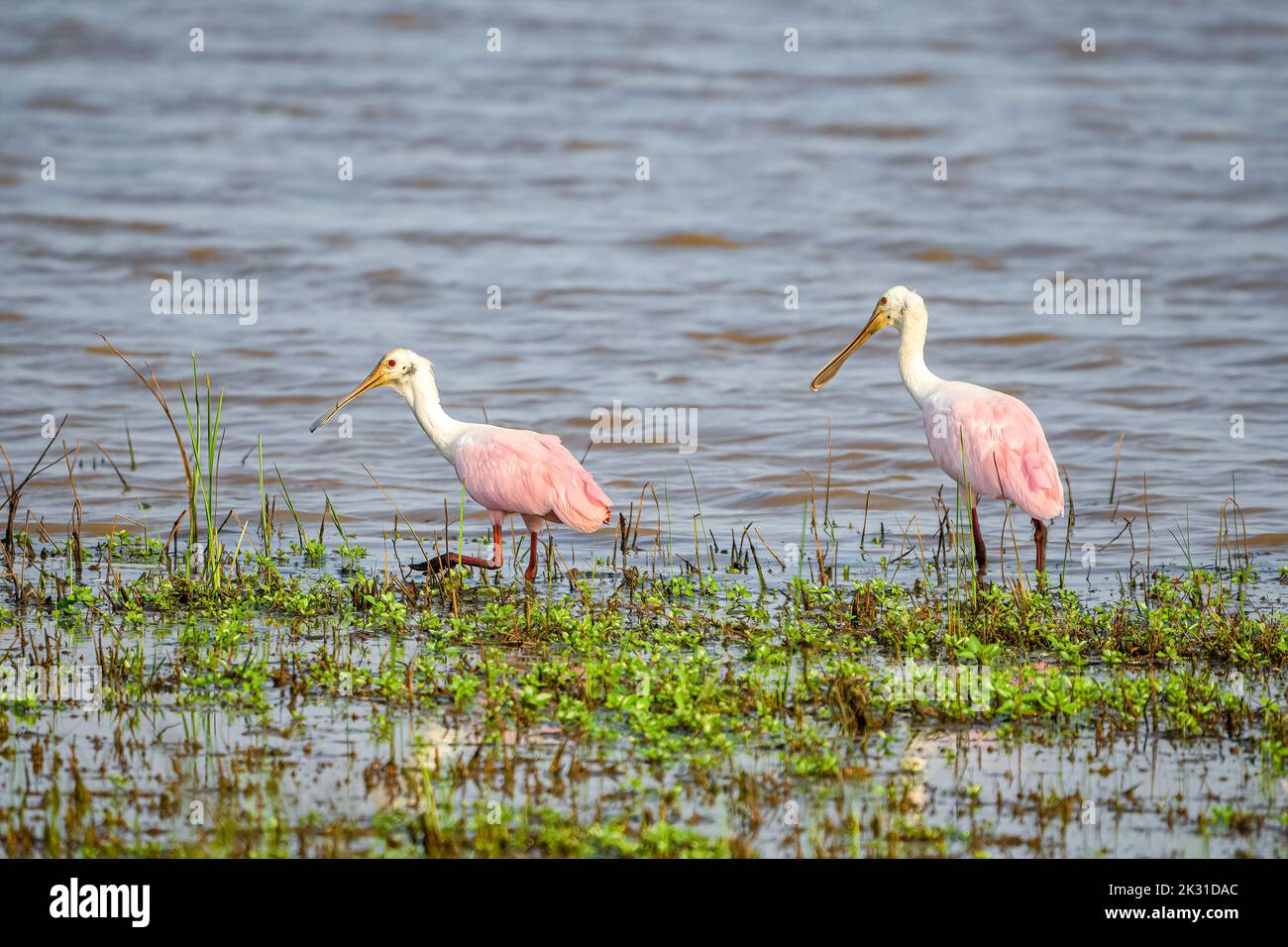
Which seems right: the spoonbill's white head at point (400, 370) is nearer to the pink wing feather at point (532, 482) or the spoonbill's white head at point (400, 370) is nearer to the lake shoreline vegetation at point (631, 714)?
the pink wing feather at point (532, 482)

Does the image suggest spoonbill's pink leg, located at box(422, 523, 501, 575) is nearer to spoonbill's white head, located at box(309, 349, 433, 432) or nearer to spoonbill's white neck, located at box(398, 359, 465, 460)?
spoonbill's white neck, located at box(398, 359, 465, 460)

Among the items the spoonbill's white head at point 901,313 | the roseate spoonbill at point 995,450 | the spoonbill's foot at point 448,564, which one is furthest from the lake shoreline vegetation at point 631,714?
the spoonbill's white head at point 901,313

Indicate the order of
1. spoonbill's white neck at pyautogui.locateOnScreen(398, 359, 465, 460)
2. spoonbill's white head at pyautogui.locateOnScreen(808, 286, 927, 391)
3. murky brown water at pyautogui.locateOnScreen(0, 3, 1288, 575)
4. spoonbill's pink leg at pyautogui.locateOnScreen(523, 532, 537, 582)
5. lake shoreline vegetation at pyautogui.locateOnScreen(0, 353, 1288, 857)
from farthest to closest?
murky brown water at pyautogui.locateOnScreen(0, 3, 1288, 575)
spoonbill's white head at pyautogui.locateOnScreen(808, 286, 927, 391)
spoonbill's white neck at pyautogui.locateOnScreen(398, 359, 465, 460)
spoonbill's pink leg at pyautogui.locateOnScreen(523, 532, 537, 582)
lake shoreline vegetation at pyautogui.locateOnScreen(0, 353, 1288, 857)

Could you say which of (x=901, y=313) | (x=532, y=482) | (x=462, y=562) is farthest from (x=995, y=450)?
(x=462, y=562)

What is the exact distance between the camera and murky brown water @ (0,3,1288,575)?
1117 cm

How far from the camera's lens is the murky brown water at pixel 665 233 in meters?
11.2

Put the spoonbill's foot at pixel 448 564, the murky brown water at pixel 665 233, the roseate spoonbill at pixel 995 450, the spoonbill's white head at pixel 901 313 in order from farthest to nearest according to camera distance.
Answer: the murky brown water at pixel 665 233 < the spoonbill's white head at pixel 901 313 < the roseate spoonbill at pixel 995 450 < the spoonbill's foot at pixel 448 564

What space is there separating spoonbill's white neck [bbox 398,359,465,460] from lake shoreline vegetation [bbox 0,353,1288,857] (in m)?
1.03

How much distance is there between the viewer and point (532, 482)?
8008 millimetres

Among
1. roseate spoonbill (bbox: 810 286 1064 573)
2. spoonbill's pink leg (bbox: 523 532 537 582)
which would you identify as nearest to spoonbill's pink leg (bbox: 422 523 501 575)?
spoonbill's pink leg (bbox: 523 532 537 582)

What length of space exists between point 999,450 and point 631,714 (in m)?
3.43

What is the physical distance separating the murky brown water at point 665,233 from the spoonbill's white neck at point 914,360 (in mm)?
822

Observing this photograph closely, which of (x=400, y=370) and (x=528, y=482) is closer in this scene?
(x=528, y=482)

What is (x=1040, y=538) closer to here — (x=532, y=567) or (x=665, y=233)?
(x=532, y=567)
